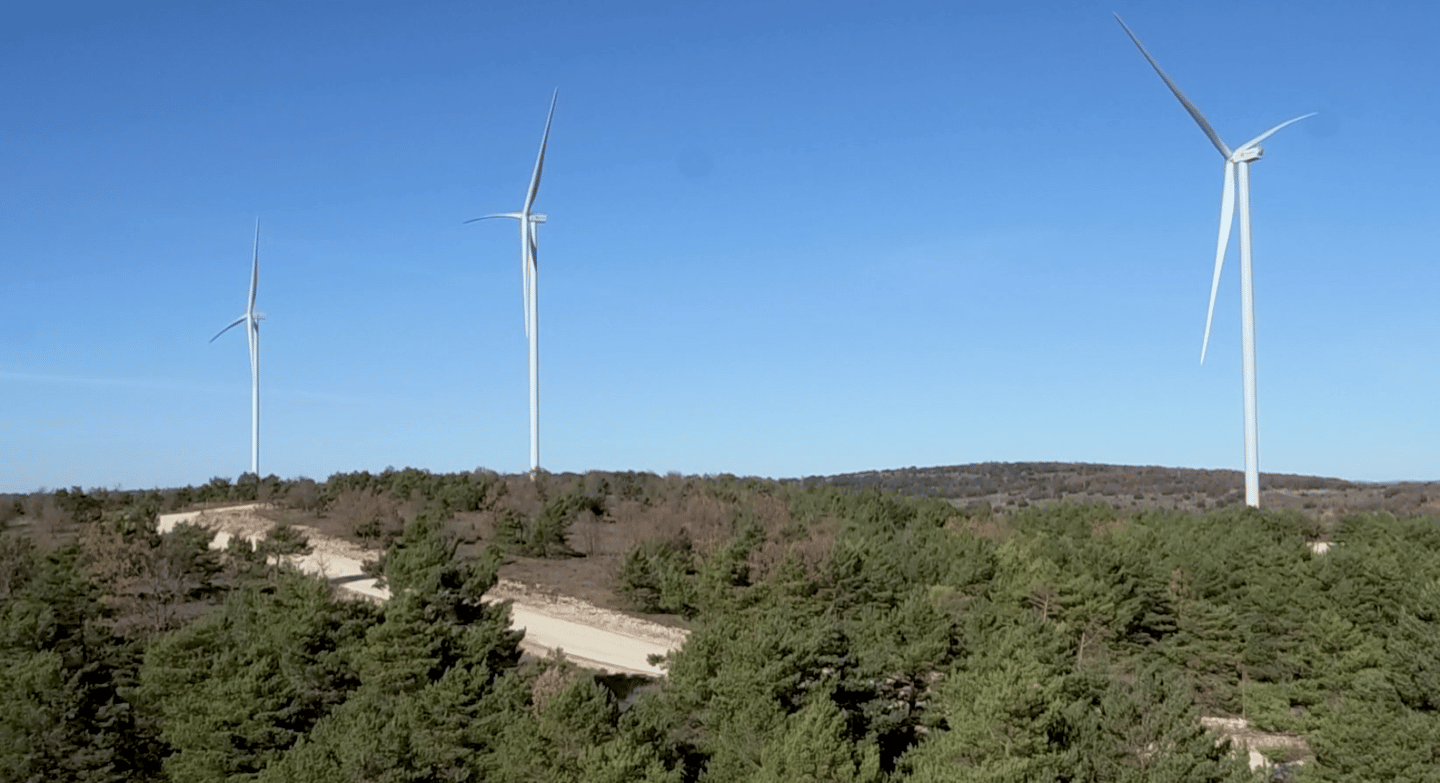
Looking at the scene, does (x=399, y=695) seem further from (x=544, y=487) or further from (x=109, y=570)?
(x=544, y=487)

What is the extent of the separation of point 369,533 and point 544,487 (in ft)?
41.0

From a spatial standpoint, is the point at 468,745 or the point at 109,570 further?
the point at 109,570

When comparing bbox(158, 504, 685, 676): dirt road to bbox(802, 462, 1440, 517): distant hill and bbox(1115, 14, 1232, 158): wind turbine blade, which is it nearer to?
bbox(1115, 14, 1232, 158): wind turbine blade

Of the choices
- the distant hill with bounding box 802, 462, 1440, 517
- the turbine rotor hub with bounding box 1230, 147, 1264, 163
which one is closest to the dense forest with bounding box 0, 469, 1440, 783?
the turbine rotor hub with bounding box 1230, 147, 1264, 163

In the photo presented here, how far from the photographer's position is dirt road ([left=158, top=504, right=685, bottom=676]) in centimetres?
4222

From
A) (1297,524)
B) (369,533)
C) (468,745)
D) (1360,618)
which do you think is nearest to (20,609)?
(468,745)

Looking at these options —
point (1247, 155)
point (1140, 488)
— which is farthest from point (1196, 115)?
point (1140, 488)

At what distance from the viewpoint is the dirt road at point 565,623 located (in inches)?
1662

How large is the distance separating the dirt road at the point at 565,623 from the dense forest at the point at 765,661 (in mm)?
1532

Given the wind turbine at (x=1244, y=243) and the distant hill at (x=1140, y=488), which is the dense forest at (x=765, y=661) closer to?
the wind turbine at (x=1244, y=243)

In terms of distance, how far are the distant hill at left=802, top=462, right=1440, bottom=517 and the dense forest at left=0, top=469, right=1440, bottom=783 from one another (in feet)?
123

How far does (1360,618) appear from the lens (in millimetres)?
41281

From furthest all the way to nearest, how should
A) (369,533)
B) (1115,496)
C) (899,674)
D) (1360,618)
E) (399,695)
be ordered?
(1115,496), (369,533), (1360,618), (899,674), (399,695)

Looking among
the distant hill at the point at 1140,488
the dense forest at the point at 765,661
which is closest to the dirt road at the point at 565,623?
the dense forest at the point at 765,661
